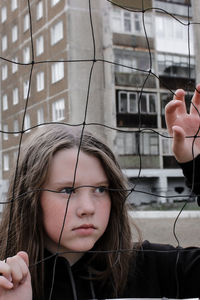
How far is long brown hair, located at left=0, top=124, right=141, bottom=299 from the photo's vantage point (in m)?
0.55

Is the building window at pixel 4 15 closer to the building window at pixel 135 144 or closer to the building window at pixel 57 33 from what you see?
the building window at pixel 57 33

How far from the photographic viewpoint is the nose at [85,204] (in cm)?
51

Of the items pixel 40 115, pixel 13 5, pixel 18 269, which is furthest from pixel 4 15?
pixel 18 269

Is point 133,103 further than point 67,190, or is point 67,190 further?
point 133,103

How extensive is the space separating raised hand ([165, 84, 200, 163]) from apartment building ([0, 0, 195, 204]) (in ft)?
20.1

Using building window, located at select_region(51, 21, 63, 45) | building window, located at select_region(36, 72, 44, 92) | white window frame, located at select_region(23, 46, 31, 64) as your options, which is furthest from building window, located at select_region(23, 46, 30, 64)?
building window, located at select_region(51, 21, 63, 45)

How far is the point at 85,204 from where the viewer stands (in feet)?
1.68

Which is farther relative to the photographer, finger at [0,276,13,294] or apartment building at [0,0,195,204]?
apartment building at [0,0,195,204]

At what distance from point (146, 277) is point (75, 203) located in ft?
0.50

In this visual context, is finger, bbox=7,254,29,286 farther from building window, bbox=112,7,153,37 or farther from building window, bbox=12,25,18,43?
building window, bbox=12,25,18,43

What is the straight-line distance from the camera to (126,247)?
0.60 metres

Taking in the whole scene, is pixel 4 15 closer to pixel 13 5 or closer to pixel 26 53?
pixel 13 5

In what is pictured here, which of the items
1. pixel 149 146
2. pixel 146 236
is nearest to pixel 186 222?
pixel 146 236

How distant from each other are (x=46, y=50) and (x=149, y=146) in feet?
7.28
